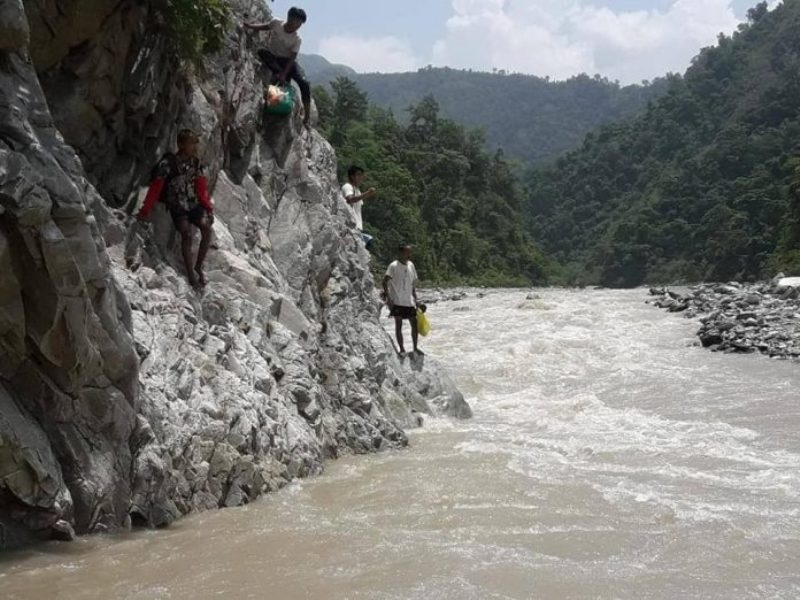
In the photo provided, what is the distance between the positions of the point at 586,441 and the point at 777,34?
8423cm

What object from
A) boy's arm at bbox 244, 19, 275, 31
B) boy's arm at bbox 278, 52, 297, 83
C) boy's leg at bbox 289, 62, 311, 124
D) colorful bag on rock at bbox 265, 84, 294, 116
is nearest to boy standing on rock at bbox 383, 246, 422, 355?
boy's leg at bbox 289, 62, 311, 124

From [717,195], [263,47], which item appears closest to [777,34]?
[717,195]

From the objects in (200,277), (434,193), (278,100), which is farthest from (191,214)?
(434,193)

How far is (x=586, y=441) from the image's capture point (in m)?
8.51

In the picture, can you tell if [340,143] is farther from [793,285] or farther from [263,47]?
[263,47]

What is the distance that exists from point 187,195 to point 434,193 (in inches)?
1736

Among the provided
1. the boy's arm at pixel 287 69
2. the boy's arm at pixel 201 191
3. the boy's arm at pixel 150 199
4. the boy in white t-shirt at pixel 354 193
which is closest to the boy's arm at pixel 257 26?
the boy's arm at pixel 287 69

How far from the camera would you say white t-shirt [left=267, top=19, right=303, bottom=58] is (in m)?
9.88

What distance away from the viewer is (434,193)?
166 ft

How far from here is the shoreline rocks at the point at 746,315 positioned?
15.0 m

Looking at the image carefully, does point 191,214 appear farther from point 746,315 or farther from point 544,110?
point 544,110

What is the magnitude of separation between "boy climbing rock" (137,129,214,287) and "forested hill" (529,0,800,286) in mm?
31120

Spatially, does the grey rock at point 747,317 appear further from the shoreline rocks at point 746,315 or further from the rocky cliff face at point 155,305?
the rocky cliff face at point 155,305

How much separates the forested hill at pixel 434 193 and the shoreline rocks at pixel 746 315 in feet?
60.9
